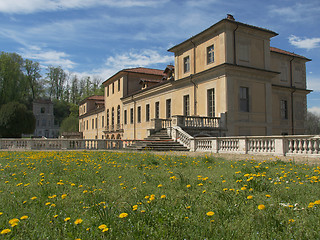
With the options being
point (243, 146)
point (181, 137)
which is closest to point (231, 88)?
point (181, 137)

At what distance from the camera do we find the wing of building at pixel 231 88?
22703 mm

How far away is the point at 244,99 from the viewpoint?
2394 centimetres

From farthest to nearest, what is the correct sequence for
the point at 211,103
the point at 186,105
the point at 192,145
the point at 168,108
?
1. the point at 168,108
2. the point at 186,105
3. the point at 211,103
4. the point at 192,145

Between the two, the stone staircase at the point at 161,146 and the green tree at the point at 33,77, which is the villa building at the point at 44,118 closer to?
the green tree at the point at 33,77

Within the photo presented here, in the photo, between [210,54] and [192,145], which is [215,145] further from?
[210,54]

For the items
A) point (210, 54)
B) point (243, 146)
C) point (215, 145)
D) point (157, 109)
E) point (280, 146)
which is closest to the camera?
point (280, 146)

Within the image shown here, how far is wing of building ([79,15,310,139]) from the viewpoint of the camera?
74.5 feet

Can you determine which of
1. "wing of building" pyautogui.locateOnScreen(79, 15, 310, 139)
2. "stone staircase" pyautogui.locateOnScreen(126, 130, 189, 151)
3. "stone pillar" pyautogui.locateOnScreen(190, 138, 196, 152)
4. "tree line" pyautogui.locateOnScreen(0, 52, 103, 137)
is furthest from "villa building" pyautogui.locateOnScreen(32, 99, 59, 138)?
"stone pillar" pyautogui.locateOnScreen(190, 138, 196, 152)

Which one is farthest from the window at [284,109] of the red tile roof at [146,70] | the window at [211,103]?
the red tile roof at [146,70]

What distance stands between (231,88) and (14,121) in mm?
30500

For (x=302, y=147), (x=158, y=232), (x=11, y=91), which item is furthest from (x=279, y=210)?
(x=11, y=91)

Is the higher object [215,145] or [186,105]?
[186,105]

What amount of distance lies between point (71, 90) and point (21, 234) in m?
93.0

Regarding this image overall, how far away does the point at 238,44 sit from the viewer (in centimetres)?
2373
